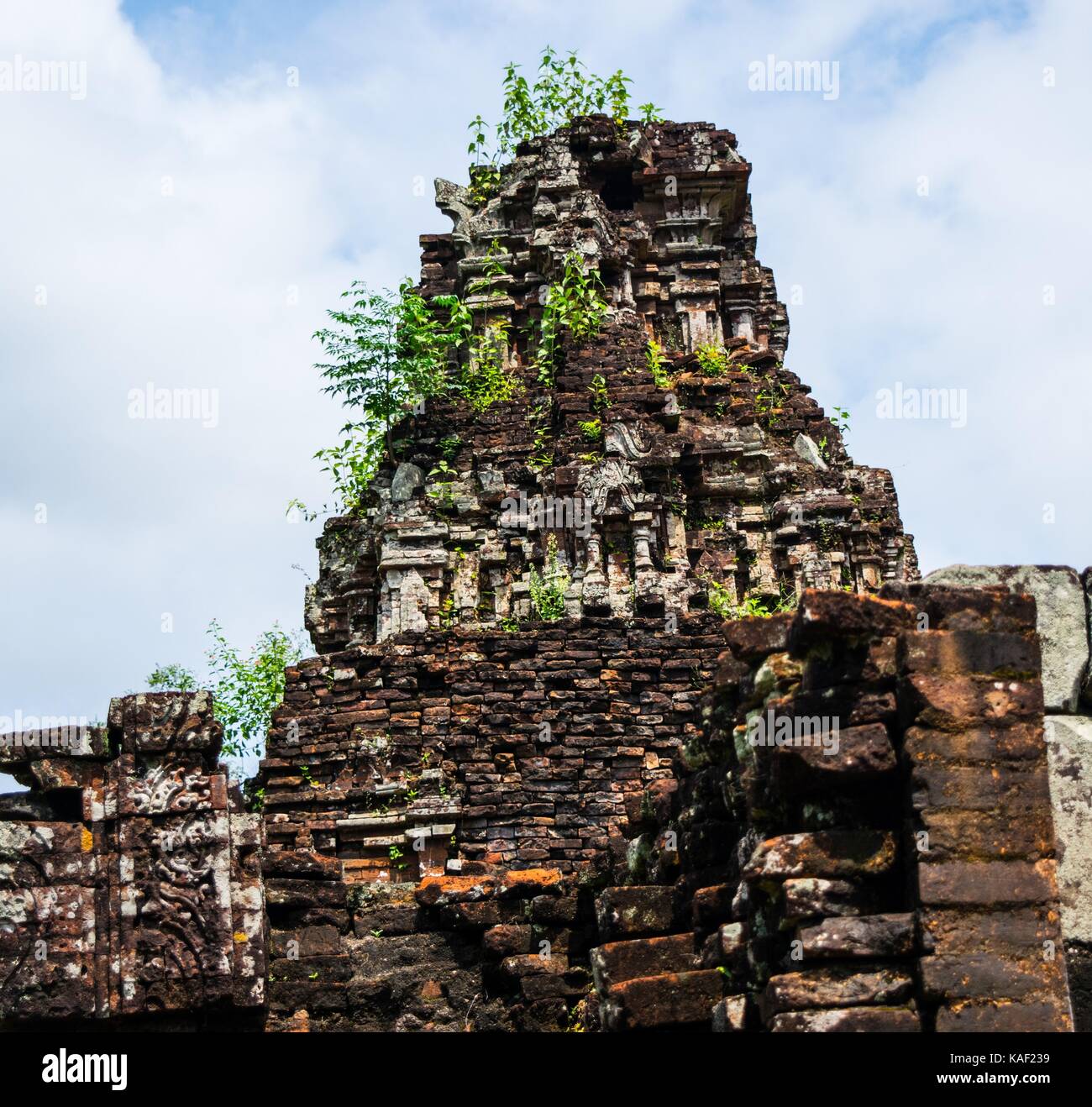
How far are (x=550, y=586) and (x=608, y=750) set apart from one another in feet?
8.13

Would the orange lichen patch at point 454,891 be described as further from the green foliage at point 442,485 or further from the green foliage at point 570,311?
the green foliage at point 570,311

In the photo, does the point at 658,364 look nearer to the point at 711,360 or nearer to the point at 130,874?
the point at 711,360

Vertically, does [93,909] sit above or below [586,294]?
below

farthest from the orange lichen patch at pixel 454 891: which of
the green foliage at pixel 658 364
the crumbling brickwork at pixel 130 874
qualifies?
the green foliage at pixel 658 364

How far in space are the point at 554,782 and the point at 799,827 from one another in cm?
812

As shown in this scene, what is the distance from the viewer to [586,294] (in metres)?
21.8

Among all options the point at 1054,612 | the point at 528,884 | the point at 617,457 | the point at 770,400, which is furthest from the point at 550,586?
the point at 1054,612

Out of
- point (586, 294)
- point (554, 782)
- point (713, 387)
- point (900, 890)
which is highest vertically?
point (586, 294)

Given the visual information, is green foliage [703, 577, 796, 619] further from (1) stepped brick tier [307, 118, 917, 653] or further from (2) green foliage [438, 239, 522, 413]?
(2) green foliage [438, 239, 522, 413]

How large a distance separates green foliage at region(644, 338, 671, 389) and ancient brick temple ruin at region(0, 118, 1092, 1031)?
0.14 m
